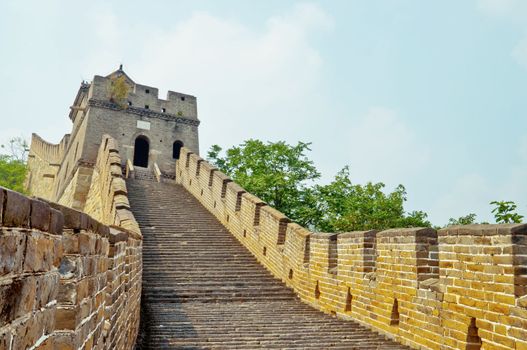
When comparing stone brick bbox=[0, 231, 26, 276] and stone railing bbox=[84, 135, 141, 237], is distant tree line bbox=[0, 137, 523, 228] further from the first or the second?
stone brick bbox=[0, 231, 26, 276]

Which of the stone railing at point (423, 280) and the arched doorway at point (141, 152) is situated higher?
the arched doorway at point (141, 152)

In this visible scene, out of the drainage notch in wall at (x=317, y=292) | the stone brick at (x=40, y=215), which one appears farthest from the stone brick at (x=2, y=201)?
the drainage notch in wall at (x=317, y=292)

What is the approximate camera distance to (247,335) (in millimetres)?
5754

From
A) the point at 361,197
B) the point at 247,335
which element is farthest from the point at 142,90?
the point at 247,335

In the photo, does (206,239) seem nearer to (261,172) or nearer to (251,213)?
(251,213)

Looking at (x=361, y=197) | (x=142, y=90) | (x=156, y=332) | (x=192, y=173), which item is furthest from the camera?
(x=142, y=90)

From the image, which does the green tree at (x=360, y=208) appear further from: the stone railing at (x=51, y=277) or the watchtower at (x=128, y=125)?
the stone railing at (x=51, y=277)

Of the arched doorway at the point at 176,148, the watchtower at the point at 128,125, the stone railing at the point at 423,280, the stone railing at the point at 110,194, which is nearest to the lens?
the stone railing at the point at 423,280

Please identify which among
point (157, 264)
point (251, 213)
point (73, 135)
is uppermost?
point (73, 135)

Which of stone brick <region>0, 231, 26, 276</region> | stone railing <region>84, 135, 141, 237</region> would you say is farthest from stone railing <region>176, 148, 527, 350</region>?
stone brick <region>0, 231, 26, 276</region>

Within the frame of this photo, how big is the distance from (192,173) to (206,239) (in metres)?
6.85

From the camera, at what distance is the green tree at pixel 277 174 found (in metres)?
20.3

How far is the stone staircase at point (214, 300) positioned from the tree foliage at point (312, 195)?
664cm

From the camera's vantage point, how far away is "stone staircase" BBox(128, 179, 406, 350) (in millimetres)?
5527
